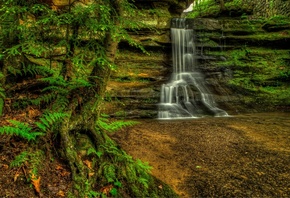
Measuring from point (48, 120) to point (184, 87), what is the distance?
31.2 ft

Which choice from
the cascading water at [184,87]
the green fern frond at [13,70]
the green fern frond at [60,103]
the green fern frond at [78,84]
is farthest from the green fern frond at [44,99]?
the cascading water at [184,87]

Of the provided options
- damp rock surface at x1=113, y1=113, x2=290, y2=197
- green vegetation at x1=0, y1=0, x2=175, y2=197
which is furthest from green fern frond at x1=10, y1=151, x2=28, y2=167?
damp rock surface at x1=113, y1=113, x2=290, y2=197

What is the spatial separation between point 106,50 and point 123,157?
4.99 feet

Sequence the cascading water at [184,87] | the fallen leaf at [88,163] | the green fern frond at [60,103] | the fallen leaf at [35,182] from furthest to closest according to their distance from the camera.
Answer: the cascading water at [184,87], the green fern frond at [60,103], the fallen leaf at [88,163], the fallen leaf at [35,182]

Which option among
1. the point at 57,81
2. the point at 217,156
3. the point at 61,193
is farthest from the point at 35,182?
the point at 217,156

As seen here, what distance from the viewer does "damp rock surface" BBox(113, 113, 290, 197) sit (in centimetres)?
387

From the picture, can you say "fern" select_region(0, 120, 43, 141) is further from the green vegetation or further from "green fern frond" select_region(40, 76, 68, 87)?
"green fern frond" select_region(40, 76, 68, 87)

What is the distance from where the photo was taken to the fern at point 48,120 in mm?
2532

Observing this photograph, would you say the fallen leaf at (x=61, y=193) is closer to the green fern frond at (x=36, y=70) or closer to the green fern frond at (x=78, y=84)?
the green fern frond at (x=78, y=84)

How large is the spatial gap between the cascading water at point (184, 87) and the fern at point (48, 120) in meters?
7.45

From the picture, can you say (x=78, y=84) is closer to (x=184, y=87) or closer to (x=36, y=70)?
(x=36, y=70)

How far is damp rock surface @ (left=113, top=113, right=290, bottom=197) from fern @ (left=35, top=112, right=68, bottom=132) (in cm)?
223

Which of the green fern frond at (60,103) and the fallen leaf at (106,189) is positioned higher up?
the green fern frond at (60,103)

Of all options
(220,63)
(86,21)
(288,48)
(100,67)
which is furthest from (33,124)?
(288,48)
